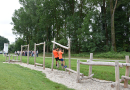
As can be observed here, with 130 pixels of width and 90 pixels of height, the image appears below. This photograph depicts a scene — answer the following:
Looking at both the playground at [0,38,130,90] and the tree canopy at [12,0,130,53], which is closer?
the playground at [0,38,130,90]

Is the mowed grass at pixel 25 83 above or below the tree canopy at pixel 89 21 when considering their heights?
below

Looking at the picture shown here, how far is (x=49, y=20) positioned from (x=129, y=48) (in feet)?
69.3

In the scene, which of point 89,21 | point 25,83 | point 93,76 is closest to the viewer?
point 25,83

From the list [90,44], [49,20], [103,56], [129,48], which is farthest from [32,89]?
[49,20]

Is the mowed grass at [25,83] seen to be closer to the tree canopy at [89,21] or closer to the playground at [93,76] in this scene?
the playground at [93,76]

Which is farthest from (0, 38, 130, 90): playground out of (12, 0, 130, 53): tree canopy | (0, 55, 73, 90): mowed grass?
(12, 0, 130, 53): tree canopy

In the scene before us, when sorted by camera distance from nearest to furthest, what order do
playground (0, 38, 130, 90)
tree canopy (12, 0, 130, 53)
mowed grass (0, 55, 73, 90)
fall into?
mowed grass (0, 55, 73, 90) < playground (0, 38, 130, 90) < tree canopy (12, 0, 130, 53)

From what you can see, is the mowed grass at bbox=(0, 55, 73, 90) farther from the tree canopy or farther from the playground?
the tree canopy

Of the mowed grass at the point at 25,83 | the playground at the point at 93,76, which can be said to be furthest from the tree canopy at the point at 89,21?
the mowed grass at the point at 25,83

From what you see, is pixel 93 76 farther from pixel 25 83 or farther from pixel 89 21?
pixel 89 21

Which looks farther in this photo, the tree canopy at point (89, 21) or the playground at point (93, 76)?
the tree canopy at point (89, 21)

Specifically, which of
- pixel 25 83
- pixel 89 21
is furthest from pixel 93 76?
pixel 89 21

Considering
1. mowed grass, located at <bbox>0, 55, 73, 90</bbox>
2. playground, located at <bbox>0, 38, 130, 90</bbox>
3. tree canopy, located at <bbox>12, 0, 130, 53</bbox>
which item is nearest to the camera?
mowed grass, located at <bbox>0, 55, 73, 90</bbox>

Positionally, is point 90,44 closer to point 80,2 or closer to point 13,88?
point 80,2
